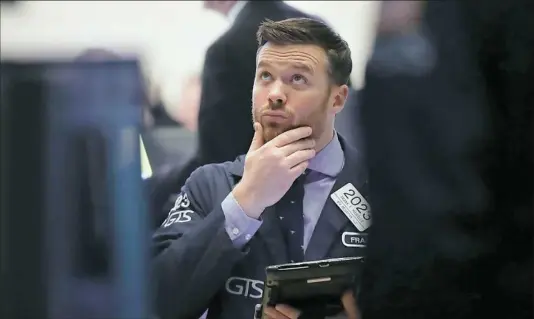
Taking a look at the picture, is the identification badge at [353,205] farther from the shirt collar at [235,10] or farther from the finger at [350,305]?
the shirt collar at [235,10]

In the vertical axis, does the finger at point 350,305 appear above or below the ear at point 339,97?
below

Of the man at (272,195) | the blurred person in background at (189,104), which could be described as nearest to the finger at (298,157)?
the man at (272,195)

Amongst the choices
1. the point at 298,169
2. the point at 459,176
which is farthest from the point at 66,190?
the point at 459,176

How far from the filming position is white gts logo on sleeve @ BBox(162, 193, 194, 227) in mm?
710

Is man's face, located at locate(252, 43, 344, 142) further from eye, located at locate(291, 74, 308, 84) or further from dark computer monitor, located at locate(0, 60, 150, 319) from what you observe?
dark computer monitor, located at locate(0, 60, 150, 319)

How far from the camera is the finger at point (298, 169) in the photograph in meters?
0.71

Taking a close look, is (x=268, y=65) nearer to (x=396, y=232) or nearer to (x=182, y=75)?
(x=182, y=75)

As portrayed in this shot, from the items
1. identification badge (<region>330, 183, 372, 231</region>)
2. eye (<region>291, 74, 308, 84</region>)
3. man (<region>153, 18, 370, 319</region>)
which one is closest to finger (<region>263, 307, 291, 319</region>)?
man (<region>153, 18, 370, 319</region>)

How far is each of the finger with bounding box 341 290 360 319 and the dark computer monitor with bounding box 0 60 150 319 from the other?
0.20m

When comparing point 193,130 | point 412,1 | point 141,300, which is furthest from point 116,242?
point 412,1

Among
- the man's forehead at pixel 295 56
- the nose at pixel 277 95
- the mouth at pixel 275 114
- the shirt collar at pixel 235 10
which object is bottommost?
the mouth at pixel 275 114

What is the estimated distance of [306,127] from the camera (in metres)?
0.72

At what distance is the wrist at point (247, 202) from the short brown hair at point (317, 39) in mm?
153

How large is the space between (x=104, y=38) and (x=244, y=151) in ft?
0.62
